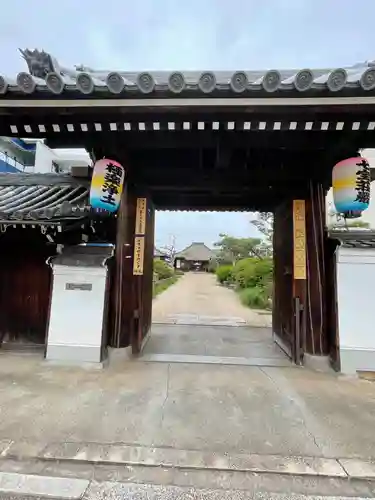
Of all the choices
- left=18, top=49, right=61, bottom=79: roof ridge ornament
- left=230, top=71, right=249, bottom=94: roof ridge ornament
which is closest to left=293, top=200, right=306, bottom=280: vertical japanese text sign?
left=230, top=71, right=249, bottom=94: roof ridge ornament

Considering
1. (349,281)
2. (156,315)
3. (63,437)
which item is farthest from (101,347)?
(156,315)

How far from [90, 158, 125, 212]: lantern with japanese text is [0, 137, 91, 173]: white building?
61.1 feet

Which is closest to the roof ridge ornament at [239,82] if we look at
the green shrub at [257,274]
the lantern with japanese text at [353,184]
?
the lantern with japanese text at [353,184]

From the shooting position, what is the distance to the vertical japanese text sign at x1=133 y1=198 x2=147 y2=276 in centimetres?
514

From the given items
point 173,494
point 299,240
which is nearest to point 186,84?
point 299,240

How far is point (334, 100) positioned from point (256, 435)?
10.6 ft

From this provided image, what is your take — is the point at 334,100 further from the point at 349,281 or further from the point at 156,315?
the point at 156,315

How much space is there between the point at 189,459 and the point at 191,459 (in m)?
0.02

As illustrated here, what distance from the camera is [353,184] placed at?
398 cm

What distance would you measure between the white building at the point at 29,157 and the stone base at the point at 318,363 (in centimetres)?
2011

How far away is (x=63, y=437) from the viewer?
2.64 meters

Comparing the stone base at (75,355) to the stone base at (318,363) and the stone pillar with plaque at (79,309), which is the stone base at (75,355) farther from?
the stone base at (318,363)

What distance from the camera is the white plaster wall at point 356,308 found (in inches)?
173

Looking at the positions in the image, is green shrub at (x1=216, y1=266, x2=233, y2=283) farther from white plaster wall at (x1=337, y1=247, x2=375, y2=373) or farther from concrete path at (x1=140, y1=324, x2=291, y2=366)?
white plaster wall at (x1=337, y1=247, x2=375, y2=373)
